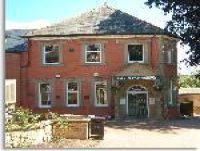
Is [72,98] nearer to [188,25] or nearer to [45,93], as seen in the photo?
[45,93]

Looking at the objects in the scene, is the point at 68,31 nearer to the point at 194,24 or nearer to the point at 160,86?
the point at 160,86

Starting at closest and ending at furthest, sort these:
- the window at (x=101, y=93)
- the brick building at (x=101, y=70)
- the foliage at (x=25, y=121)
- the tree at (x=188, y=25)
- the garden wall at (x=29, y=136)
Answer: the garden wall at (x=29, y=136), the foliage at (x=25, y=121), the tree at (x=188, y=25), the brick building at (x=101, y=70), the window at (x=101, y=93)

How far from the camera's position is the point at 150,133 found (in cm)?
1188

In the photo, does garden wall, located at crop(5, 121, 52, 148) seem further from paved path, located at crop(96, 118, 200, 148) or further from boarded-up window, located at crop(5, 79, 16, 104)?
paved path, located at crop(96, 118, 200, 148)

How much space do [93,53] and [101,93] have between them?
128cm

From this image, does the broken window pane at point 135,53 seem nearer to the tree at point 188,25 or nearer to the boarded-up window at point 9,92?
the tree at point 188,25

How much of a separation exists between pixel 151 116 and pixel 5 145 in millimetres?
8402

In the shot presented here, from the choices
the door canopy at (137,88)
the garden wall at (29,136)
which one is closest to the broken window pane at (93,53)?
the door canopy at (137,88)

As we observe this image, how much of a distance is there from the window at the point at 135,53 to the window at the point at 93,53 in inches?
36.5

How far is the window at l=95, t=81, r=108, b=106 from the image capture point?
1689 centimetres

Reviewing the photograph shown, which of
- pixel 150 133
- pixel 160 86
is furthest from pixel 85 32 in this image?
pixel 150 133

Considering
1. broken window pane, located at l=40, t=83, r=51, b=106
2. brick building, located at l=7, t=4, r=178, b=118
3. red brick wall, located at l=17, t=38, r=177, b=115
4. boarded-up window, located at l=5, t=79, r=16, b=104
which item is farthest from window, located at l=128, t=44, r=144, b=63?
boarded-up window, located at l=5, t=79, r=16, b=104

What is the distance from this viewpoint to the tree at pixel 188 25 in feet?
42.0

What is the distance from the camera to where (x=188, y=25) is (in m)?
13.2
